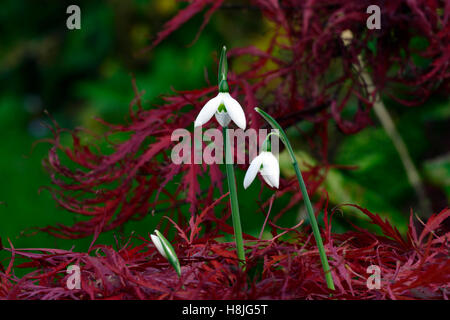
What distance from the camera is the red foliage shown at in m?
0.35

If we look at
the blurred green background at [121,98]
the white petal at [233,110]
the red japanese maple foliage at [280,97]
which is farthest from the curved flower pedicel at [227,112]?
the blurred green background at [121,98]

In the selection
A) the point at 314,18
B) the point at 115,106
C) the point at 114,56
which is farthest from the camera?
the point at 114,56

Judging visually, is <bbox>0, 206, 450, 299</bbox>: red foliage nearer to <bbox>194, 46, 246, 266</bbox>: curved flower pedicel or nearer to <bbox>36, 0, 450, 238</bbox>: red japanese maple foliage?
<bbox>194, 46, 246, 266</bbox>: curved flower pedicel

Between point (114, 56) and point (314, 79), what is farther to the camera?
point (114, 56)

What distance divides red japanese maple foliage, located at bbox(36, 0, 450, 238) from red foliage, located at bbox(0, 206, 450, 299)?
0.13m

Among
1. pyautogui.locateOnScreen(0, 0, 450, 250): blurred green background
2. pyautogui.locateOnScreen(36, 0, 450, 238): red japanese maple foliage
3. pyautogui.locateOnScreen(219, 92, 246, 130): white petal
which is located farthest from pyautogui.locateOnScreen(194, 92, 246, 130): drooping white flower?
pyautogui.locateOnScreen(0, 0, 450, 250): blurred green background

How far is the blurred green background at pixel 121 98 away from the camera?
0.96 meters

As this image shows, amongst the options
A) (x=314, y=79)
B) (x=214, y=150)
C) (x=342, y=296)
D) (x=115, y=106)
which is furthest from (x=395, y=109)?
(x=115, y=106)

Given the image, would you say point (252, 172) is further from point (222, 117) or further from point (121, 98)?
point (121, 98)
